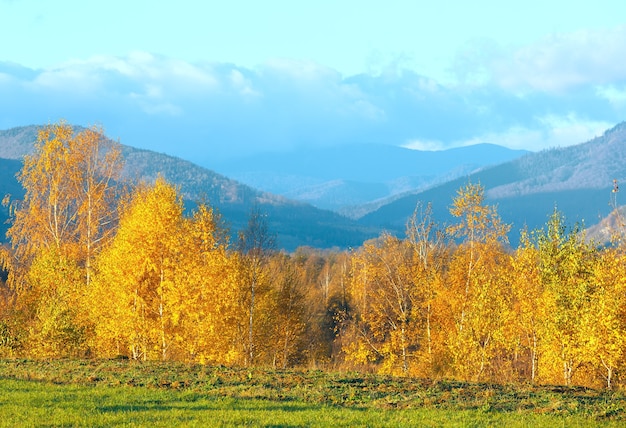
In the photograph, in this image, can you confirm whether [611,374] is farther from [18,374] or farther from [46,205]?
[46,205]

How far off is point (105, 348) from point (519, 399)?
103ft

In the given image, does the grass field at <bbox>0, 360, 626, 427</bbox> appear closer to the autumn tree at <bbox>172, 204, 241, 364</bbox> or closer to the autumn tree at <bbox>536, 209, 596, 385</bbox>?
the autumn tree at <bbox>172, 204, 241, 364</bbox>

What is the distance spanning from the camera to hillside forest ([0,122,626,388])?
40.6 meters

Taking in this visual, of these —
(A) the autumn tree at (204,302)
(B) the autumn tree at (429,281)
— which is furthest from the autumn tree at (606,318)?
(A) the autumn tree at (204,302)

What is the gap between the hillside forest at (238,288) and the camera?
133ft

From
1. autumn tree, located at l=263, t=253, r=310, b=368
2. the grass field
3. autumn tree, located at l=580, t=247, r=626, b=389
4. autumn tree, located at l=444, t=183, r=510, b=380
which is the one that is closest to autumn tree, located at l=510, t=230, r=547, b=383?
autumn tree, located at l=444, t=183, r=510, b=380

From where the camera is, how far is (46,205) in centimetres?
5284

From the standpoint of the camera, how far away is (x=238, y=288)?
1822 inches

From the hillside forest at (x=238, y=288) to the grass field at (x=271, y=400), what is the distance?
9.52 m

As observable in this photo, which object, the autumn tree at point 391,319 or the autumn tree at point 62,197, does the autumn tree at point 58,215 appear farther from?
the autumn tree at point 391,319

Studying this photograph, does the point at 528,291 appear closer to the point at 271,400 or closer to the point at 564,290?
the point at 564,290

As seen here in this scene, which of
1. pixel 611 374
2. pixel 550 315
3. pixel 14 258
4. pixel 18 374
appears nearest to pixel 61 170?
pixel 14 258

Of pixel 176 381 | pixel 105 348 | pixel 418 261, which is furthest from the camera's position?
pixel 418 261

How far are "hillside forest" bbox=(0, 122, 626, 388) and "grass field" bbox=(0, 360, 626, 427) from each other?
31.2 feet
